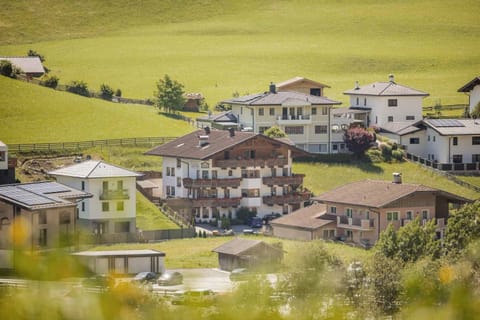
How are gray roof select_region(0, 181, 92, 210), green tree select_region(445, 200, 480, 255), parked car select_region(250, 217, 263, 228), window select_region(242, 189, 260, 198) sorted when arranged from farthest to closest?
window select_region(242, 189, 260, 198) → parked car select_region(250, 217, 263, 228) → gray roof select_region(0, 181, 92, 210) → green tree select_region(445, 200, 480, 255)

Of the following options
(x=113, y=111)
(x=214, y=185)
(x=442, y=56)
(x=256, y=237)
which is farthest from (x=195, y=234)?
(x=442, y=56)

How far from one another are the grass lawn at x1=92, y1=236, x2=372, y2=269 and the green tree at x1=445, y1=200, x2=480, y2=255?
3518 mm

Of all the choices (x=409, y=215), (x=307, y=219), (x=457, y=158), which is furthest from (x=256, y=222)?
(x=457, y=158)

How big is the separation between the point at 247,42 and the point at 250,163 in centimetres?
6879

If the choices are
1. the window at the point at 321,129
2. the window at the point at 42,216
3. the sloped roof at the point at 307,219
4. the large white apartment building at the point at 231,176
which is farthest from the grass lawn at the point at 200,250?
the window at the point at 321,129

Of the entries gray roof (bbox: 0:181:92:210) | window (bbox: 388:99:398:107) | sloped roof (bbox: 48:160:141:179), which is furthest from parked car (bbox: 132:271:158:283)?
window (bbox: 388:99:398:107)

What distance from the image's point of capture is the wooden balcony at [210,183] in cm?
6700

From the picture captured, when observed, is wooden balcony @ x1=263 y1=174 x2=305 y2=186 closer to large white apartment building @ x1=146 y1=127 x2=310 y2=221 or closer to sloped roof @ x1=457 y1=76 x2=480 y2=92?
large white apartment building @ x1=146 y1=127 x2=310 y2=221

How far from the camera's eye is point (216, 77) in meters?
117

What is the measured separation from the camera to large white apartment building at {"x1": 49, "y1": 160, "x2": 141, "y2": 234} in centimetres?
6016

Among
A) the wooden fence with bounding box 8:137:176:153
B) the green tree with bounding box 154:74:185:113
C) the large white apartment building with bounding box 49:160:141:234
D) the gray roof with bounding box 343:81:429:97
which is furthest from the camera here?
the green tree with bounding box 154:74:185:113

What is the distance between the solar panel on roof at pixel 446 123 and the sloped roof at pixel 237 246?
28.5 meters

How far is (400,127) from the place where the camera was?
8094cm

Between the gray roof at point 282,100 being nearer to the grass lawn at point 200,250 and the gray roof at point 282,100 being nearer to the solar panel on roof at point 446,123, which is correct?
the solar panel on roof at point 446,123
